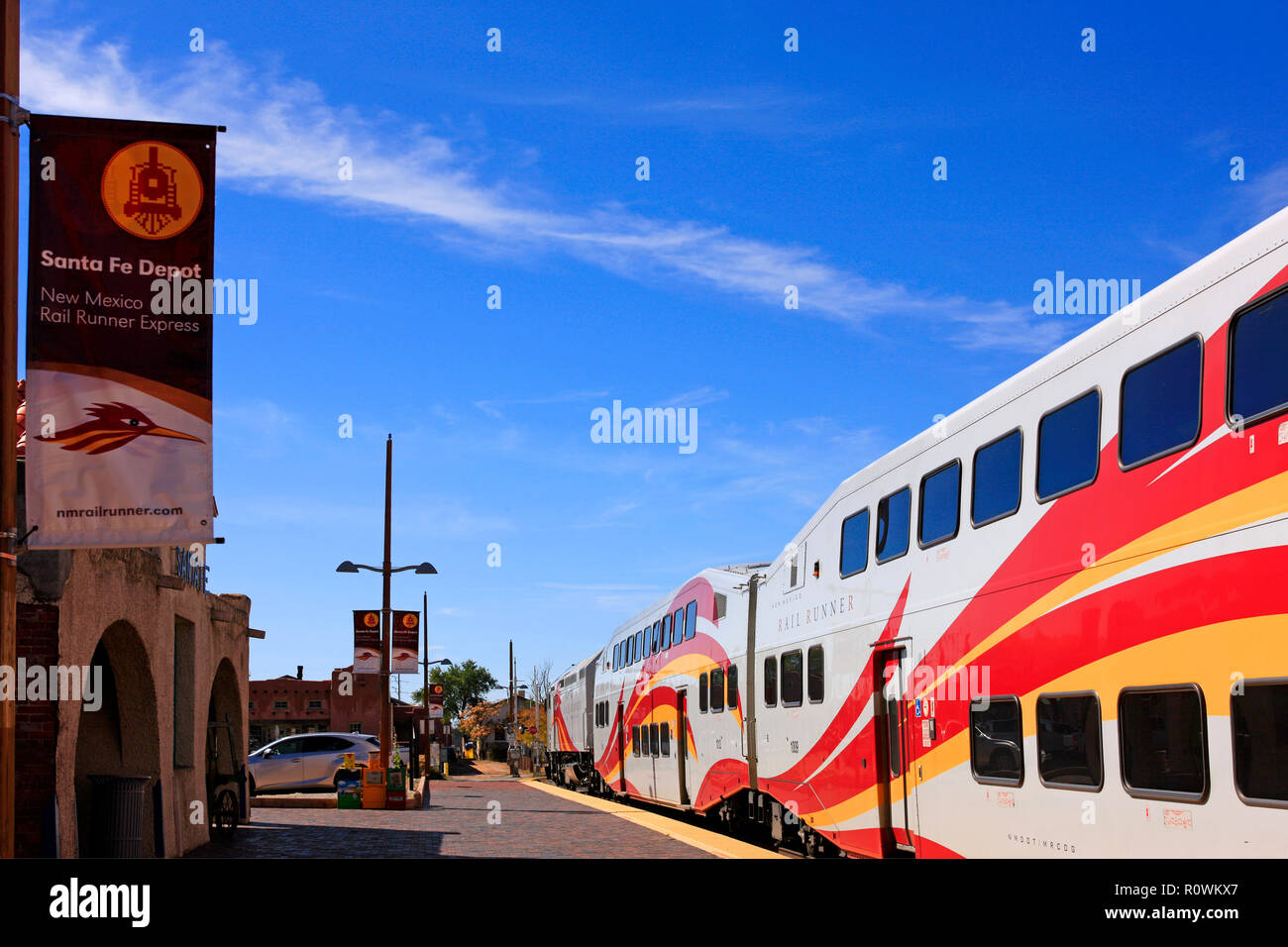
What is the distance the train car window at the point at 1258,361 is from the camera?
639cm

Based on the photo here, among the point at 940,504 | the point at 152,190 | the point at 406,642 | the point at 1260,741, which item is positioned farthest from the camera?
the point at 406,642

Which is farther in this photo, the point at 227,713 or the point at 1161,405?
the point at 227,713

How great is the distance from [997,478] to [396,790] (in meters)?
19.4

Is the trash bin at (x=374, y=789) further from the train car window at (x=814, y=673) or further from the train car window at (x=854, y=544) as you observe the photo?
the train car window at (x=854, y=544)

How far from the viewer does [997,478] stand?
980 centimetres

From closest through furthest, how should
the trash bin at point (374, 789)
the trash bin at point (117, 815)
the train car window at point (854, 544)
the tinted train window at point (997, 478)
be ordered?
the tinted train window at point (997, 478) → the train car window at point (854, 544) → the trash bin at point (117, 815) → the trash bin at point (374, 789)

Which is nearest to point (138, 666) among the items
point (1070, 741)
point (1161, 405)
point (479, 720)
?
point (1070, 741)

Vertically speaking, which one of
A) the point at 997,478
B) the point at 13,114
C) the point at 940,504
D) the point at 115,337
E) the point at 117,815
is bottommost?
the point at 117,815

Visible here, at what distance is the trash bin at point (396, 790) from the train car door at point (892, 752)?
53.9 feet

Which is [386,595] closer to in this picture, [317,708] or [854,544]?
[854,544]

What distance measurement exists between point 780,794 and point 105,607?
8.30 metres

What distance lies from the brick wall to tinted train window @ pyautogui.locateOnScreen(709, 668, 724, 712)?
10.3 meters

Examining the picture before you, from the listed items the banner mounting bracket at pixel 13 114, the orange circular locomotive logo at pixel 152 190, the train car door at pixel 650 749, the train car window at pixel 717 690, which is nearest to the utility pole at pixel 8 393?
the banner mounting bracket at pixel 13 114
